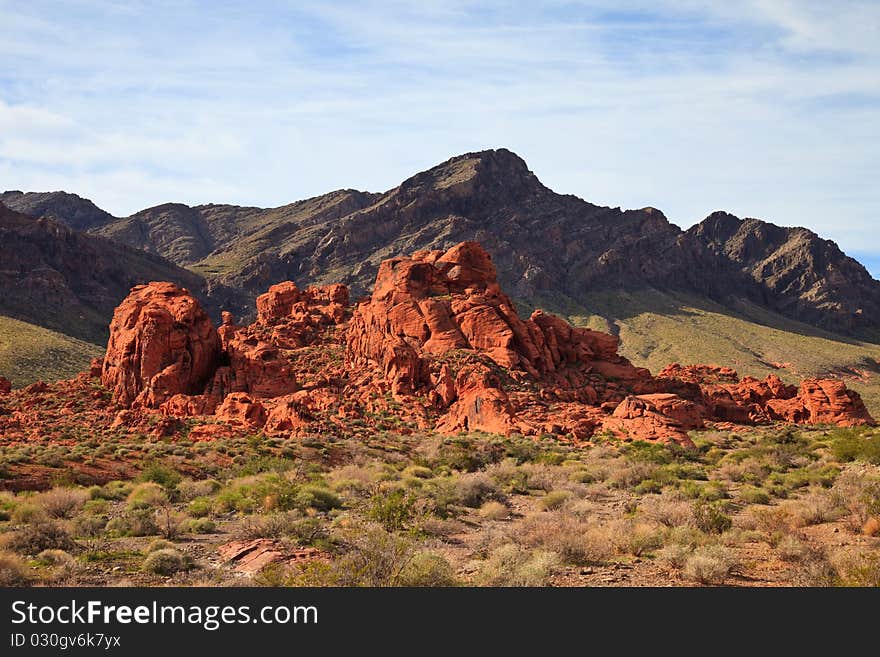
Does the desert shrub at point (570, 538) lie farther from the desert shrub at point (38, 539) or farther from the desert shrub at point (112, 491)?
the desert shrub at point (112, 491)

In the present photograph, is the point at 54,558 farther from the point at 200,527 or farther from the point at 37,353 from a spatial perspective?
the point at 37,353

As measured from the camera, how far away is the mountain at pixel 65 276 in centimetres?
11469

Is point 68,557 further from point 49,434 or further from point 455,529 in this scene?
point 49,434

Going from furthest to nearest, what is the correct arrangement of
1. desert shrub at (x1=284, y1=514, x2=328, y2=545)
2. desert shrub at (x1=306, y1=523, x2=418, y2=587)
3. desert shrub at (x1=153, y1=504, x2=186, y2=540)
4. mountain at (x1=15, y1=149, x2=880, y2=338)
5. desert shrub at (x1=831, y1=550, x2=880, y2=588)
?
mountain at (x1=15, y1=149, x2=880, y2=338) → desert shrub at (x1=153, y1=504, x2=186, y2=540) → desert shrub at (x1=284, y1=514, x2=328, y2=545) → desert shrub at (x1=831, y1=550, x2=880, y2=588) → desert shrub at (x1=306, y1=523, x2=418, y2=587)

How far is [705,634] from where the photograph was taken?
359 inches

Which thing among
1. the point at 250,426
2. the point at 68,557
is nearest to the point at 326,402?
the point at 250,426

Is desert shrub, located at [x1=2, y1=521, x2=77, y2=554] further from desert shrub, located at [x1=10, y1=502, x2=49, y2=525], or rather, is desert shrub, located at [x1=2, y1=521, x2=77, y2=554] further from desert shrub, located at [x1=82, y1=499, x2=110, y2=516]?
desert shrub, located at [x1=82, y1=499, x2=110, y2=516]

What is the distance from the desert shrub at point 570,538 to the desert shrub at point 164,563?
6.99 m

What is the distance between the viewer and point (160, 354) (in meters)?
50.1

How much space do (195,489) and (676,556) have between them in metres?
18.0

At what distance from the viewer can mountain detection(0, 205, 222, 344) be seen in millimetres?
114688

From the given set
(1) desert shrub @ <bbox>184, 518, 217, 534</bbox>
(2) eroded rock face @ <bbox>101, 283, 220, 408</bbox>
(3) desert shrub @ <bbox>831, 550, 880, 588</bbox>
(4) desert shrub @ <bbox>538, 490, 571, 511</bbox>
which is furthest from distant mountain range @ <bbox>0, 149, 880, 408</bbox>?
(3) desert shrub @ <bbox>831, 550, 880, 588</bbox>

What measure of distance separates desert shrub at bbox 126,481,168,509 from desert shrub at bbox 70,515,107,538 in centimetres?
229

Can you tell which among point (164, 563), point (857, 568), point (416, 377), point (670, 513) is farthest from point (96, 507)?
point (416, 377)
